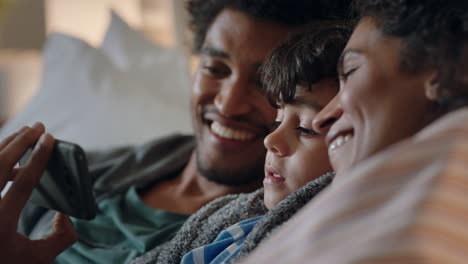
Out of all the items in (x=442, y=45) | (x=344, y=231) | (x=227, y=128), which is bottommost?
(x=227, y=128)

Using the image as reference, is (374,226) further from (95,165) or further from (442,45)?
(95,165)

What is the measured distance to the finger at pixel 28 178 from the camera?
27.2 inches

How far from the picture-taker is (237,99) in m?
1.02

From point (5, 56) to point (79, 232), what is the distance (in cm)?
151

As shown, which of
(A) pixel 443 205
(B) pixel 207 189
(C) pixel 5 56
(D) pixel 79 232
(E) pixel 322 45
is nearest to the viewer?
(A) pixel 443 205

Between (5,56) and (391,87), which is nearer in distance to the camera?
(391,87)

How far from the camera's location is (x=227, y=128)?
1.07 m

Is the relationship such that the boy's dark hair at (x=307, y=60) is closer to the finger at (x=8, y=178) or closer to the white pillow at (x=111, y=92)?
the finger at (x=8, y=178)

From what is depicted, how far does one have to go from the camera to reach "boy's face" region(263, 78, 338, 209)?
0.65 m

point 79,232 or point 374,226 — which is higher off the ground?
point 374,226

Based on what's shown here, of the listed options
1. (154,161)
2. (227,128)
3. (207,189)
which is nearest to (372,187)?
(227,128)

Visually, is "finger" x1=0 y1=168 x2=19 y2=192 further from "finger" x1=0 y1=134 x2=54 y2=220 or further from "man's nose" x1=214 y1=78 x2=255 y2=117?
"man's nose" x1=214 y1=78 x2=255 y2=117

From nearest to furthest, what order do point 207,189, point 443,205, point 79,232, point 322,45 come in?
point 443,205
point 322,45
point 79,232
point 207,189

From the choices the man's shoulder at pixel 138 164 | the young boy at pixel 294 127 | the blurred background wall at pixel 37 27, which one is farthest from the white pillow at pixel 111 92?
the young boy at pixel 294 127
